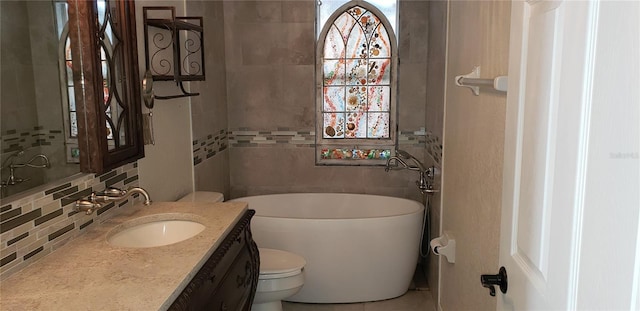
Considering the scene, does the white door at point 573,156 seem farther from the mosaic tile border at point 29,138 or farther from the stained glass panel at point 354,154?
the stained glass panel at point 354,154

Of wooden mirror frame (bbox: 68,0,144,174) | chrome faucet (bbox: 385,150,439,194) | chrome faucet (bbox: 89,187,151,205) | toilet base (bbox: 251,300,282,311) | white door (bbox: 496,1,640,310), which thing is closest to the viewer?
white door (bbox: 496,1,640,310)

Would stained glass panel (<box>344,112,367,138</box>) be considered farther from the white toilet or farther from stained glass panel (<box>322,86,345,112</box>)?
the white toilet

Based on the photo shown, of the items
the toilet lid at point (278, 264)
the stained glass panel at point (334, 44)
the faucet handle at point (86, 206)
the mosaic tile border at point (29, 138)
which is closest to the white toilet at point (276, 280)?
the toilet lid at point (278, 264)

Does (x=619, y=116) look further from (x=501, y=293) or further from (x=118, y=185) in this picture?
(x=118, y=185)

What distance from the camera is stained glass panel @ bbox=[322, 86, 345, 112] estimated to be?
3.86 metres

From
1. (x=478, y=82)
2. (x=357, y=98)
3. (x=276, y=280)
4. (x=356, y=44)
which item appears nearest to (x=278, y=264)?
(x=276, y=280)

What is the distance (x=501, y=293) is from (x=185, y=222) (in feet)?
4.15

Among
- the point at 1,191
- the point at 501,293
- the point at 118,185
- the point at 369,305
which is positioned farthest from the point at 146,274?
the point at 369,305

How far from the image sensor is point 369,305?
3242mm

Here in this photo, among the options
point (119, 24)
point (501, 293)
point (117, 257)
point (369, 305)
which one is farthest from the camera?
point (369, 305)

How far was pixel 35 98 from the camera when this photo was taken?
1.60 metres

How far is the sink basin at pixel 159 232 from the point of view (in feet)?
6.37

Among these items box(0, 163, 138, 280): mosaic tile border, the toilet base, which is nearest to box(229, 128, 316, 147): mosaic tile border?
the toilet base

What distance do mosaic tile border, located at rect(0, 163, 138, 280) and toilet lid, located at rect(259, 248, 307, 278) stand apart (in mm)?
897
